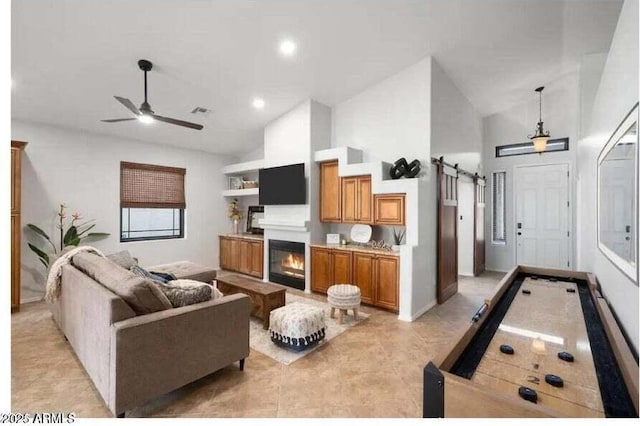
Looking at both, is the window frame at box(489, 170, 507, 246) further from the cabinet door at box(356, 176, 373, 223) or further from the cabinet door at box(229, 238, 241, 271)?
the cabinet door at box(229, 238, 241, 271)

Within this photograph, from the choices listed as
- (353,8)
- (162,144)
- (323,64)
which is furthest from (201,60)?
(162,144)

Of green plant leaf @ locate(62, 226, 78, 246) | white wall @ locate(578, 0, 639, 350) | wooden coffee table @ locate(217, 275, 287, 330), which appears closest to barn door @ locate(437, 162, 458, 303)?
white wall @ locate(578, 0, 639, 350)

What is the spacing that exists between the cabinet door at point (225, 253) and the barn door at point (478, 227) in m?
5.32

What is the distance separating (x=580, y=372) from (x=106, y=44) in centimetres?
448

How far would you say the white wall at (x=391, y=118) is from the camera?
416cm

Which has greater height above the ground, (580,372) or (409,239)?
(409,239)

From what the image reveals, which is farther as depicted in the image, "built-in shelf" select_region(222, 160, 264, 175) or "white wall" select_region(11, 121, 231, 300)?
"built-in shelf" select_region(222, 160, 264, 175)

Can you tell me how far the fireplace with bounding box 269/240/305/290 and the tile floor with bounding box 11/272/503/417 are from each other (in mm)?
1914

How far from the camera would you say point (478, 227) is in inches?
244

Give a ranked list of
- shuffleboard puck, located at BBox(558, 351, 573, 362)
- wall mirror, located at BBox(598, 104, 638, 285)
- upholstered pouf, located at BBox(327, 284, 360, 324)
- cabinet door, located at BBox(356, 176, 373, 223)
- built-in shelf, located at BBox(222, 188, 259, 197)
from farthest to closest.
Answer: built-in shelf, located at BBox(222, 188, 259, 197) < cabinet door, located at BBox(356, 176, 373, 223) < upholstered pouf, located at BBox(327, 284, 360, 324) < wall mirror, located at BBox(598, 104, 638, 285) < shuffleboard puck, located at BBox(558, 351, 573, 362)

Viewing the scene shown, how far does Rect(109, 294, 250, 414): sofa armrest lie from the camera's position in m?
1.83

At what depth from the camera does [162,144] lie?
19.4ft

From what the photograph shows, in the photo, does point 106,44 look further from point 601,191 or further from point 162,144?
point 601,191

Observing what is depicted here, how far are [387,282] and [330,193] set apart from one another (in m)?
1.74
